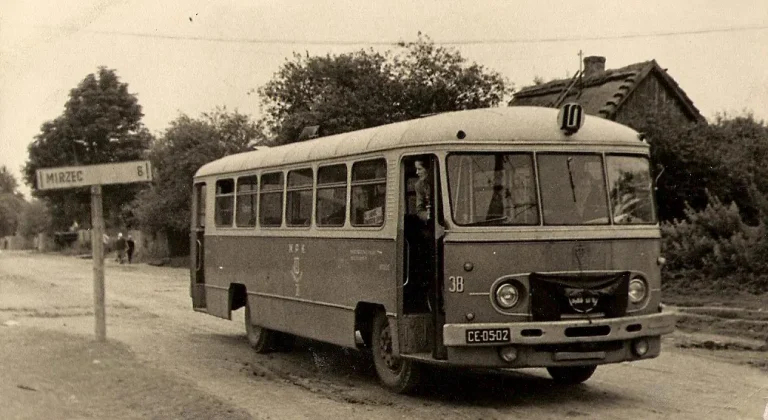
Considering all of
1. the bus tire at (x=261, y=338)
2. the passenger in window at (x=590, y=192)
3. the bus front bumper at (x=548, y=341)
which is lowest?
the bus tire at (x=261, y=338)

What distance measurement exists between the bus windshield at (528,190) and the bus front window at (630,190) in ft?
0.08

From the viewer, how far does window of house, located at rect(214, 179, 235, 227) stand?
15.4 metres

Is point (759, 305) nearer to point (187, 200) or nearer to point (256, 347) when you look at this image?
point (256, 347)

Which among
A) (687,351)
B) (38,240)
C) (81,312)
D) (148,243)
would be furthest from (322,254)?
(38,240)

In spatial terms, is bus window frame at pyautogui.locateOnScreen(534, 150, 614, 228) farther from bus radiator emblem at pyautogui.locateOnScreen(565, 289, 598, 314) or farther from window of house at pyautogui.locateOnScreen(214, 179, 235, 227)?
window of house at pyautogui.locateOnScreen(214, 179, 235, 227)

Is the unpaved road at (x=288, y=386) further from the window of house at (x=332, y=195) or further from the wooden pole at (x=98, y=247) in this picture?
the window of house at (x=332, y=195)

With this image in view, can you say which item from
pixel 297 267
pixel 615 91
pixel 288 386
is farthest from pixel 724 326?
A: pixel 615 91

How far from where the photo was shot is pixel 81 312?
20.7m

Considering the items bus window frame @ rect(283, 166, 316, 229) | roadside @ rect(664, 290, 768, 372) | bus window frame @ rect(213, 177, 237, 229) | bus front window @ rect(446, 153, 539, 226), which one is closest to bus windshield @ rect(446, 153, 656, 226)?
bus front window @ rect(446, 153, 539, 226)

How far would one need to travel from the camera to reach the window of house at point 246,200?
14.4 meters

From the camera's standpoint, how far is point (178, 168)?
149 feet

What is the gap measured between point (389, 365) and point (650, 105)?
70.9 feet

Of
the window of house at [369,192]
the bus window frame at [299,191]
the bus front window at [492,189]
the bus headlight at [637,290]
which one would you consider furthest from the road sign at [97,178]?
the bus headlight at [637,290]

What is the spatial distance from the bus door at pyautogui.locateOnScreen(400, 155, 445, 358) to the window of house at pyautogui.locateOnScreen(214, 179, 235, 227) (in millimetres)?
5590
